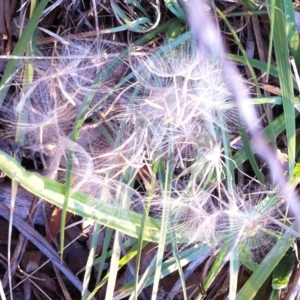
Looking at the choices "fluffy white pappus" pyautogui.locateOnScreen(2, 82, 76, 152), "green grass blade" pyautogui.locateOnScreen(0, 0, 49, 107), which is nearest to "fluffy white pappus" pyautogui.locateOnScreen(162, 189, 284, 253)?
"fluffy white pappus" pyautogui.locateOnScreen(2, 82, 76, 152)

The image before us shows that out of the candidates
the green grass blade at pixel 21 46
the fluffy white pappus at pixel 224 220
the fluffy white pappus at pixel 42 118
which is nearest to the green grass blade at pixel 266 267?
the fluffy white pappus at pixel 224 220

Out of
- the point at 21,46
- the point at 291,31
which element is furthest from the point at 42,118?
the point at 291,31

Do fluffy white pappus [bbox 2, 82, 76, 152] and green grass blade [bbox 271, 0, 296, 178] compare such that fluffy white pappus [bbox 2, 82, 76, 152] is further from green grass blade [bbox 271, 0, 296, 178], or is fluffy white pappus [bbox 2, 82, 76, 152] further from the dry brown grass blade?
green grass blade [bbox 271, 0, 296, 178]

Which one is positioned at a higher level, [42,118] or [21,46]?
[21,46]

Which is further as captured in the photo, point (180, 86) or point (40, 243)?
point (40, 243)

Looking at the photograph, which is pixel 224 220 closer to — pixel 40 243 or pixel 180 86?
pixel 180 86

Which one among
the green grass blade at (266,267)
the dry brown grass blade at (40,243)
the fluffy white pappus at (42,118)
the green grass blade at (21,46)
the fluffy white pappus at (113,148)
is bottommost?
the green grass blade at (266,267)

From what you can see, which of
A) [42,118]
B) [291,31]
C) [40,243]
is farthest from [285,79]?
[40,243]

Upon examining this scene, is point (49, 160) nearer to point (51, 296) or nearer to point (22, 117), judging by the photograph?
point (22, 117)

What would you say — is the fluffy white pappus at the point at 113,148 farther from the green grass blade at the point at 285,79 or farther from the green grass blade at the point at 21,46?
the green grass blade at the point at 285,79

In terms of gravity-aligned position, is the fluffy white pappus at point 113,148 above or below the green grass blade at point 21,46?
below

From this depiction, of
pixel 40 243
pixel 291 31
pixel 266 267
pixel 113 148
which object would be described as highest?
pixel 291 31

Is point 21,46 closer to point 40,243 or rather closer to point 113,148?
point 113,148
